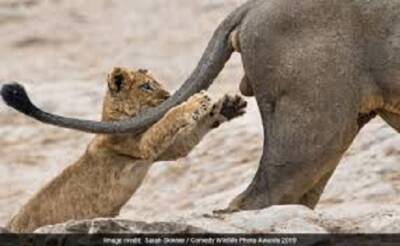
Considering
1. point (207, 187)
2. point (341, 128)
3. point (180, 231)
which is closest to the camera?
point (180, 231)

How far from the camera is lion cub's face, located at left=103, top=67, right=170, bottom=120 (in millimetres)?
9367

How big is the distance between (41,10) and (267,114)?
11443 mm

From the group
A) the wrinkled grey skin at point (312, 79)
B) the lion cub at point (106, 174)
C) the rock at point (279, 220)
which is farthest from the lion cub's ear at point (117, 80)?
the rock at point (279, 220)

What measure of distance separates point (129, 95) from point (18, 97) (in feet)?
3.20

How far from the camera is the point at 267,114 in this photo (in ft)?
27.2

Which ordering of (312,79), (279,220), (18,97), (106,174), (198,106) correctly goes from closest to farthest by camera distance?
(279,220), (312,79), (18,97), (198,106), (106,174)

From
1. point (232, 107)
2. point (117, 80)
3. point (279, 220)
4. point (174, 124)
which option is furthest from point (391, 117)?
point (117, 80)

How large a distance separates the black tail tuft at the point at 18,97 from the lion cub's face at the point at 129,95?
2.93ft

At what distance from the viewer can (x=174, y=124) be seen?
8.77 meters

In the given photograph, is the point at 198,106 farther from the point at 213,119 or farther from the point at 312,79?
the point at 312,79

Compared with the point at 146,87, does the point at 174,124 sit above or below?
below

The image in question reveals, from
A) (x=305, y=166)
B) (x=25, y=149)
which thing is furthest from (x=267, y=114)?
(x=25, y=149)

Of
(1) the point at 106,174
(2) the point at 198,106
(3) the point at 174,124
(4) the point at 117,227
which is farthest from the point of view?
(1) the point at 106,174

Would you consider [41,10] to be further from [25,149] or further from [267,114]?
[267,114]
